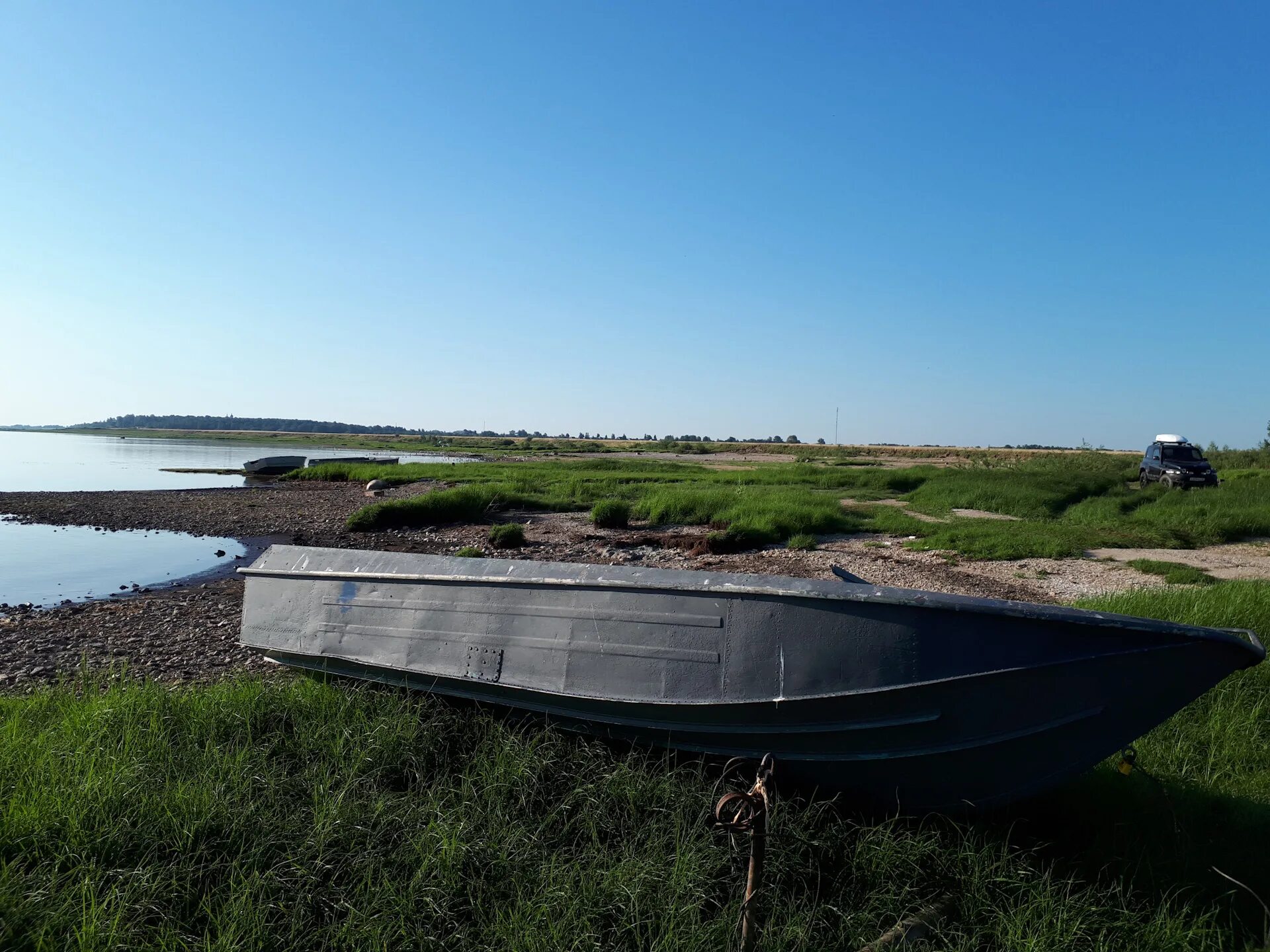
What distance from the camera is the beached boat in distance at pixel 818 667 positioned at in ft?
11.1

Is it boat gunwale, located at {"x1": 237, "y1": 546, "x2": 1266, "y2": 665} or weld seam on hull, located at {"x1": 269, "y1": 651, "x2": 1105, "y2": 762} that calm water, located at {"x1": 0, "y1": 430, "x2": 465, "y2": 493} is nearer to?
weld seam on hull, located at {"x1": 269, "y1": 651, "x2": 1105, "y2": 762}

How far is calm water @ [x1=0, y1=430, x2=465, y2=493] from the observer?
101 feet

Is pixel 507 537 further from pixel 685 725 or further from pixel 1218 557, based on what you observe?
pixel 1218 557

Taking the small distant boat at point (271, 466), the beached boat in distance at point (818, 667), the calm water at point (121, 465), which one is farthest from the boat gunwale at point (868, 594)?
the small distant boat at point (271, 466)

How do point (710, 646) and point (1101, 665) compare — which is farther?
point (710, 646)

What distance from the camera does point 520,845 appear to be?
361 centimetres

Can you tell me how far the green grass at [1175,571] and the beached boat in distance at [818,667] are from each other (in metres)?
8.75

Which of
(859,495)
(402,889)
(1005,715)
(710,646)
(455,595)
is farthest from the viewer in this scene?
(859,495)

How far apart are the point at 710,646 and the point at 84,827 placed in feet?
9.83

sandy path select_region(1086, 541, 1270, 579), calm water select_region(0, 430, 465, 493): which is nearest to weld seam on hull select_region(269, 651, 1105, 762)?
sandy path select_region(1086, 541, 1270, 579)

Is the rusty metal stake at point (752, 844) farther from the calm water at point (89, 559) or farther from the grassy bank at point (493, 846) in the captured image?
the calm water at point (89, 559)

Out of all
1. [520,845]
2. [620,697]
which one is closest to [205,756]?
[520,845]

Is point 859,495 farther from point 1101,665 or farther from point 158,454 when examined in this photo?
point 158,454

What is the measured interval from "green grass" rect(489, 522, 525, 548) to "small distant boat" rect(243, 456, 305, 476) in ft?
83.5
